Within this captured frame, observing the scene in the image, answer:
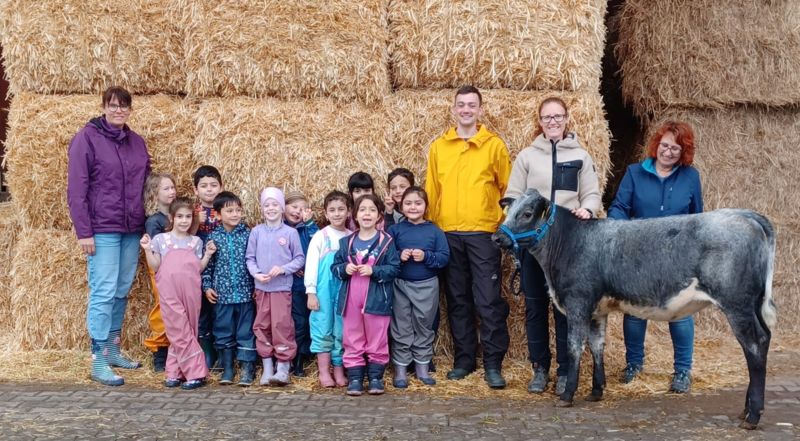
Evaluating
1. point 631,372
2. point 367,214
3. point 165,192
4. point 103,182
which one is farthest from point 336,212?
point 631,372

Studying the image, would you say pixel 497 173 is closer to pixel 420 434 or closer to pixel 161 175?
pixel 420 434

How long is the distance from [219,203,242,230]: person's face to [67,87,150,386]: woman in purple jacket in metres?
0.68

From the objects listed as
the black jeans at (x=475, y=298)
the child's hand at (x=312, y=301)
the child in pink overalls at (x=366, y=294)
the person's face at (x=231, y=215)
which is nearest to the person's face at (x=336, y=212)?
the child in pink overalls at (x=366, y=294)

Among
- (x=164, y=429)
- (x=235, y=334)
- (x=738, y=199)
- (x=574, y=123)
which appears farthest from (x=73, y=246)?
(x=738, y=199)

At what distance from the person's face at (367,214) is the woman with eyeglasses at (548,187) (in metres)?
0.96

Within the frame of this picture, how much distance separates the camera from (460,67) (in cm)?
654

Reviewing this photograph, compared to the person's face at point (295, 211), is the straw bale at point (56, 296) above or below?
below

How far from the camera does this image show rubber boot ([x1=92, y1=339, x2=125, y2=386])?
6.07 metres

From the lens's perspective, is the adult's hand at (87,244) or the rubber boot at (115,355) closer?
the adult's hand at (87,244)

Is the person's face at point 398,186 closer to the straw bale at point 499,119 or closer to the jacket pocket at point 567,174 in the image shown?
the straw bale at point 499,119

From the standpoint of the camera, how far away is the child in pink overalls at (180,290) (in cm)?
600

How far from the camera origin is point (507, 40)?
21.2 feet

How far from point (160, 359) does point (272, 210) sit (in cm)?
153

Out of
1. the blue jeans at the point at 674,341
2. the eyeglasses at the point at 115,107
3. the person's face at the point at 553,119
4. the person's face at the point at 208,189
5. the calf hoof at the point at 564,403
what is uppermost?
the eyeglasses at the point at 115,107
